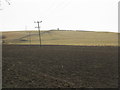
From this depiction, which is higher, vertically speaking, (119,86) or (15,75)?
(15,75)

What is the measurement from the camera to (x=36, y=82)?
9.55 meters

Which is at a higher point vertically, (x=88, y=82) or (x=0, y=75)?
(x=0, y=75)

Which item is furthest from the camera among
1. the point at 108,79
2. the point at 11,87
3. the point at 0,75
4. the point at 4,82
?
the point at 108,79

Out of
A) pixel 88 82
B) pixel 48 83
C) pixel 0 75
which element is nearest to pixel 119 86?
pixel 88 82

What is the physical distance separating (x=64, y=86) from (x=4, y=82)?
3.17m

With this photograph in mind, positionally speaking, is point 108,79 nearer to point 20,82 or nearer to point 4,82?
point 20,82

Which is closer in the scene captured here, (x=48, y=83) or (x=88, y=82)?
(x=48, y=83)

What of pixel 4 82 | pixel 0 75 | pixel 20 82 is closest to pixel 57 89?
pixel 20 82

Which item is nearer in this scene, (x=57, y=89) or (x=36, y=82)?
(x=57, y=89)

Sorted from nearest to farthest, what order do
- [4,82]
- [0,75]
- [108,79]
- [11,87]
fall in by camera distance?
[11,87], [4,82], [0,75], [108,79]

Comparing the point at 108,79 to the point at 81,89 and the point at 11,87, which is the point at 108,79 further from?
the point at 11,87

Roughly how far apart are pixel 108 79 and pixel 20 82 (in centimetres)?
626

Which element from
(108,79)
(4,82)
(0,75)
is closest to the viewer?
(4,82)

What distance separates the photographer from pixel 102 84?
10.7 metres
